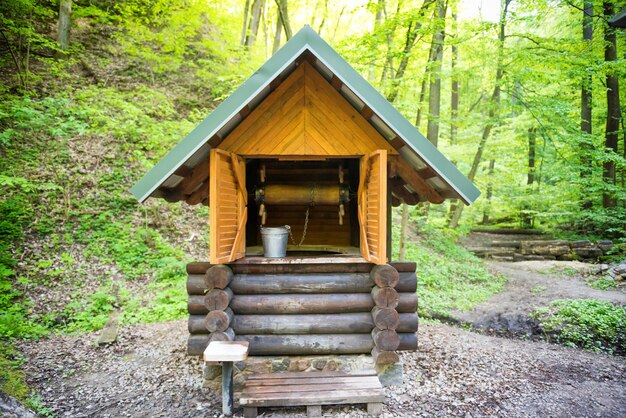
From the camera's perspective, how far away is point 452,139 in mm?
18172

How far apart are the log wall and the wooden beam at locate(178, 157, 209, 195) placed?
112cm

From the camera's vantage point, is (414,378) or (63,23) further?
(63,23)

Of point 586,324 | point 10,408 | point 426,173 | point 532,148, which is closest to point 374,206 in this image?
point 426,173

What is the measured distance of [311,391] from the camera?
4230mm

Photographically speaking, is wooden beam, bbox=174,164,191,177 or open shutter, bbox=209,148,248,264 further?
wooden beam, bbox=174,164,191,177

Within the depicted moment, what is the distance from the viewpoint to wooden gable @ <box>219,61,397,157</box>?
470 cm

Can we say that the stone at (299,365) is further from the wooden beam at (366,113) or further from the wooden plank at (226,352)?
the wooden beam at (366,113)

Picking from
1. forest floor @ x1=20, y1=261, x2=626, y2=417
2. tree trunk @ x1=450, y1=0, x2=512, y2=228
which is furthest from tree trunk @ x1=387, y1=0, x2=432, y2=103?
forest floor @ x1=20, y1=261, x2=626, y2=417

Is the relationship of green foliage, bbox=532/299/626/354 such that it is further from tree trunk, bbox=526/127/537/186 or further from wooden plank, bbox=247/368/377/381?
tree trunk, bbox=526/127/537/186

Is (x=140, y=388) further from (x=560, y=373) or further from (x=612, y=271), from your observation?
(x=612, y=271)

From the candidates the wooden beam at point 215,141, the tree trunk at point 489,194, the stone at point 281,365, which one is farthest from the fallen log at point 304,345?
the tree trunk at point 489,194

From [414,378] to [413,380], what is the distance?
2.6 inches

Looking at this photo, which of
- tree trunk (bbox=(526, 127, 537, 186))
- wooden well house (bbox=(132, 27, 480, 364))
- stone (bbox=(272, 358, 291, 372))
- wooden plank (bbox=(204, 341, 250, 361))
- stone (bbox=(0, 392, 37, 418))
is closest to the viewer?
stone (bbox=(0, 392, 37, 418))

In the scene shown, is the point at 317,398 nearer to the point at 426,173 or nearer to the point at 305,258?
the point at 305,258
